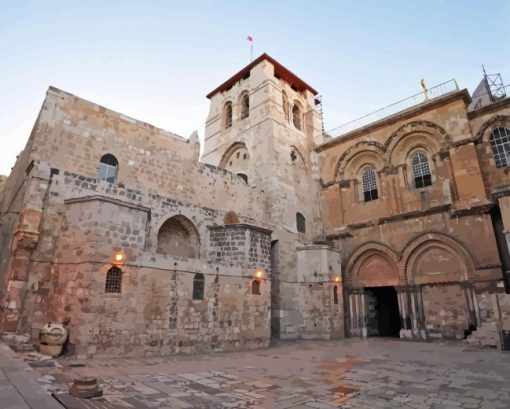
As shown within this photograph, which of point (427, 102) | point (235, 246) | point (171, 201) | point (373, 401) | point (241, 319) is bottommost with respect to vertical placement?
point (373, 401)

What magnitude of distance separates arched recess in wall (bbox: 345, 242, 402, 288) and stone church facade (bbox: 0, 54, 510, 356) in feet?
0.26

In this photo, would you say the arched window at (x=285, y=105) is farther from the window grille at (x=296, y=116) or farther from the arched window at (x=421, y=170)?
the arched window at (x=421, y=170)

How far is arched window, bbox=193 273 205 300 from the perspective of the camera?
39.2 ft

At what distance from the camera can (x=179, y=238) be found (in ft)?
46.5

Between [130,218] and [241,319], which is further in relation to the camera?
[241,319]

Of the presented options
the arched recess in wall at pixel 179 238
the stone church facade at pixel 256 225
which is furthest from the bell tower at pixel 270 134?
the arched recess in wall at pixel 179 238

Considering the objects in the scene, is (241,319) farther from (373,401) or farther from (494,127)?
(494,127)

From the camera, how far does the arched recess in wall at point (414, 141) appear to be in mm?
17750

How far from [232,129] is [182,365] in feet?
60.1

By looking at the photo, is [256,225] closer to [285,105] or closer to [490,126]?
[285,105]

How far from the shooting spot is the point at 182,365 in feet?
28.9

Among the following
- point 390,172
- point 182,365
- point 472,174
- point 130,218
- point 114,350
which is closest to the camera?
point 182,365

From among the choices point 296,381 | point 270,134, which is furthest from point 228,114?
point 296,381

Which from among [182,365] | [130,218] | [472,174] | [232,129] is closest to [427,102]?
[472,174]
